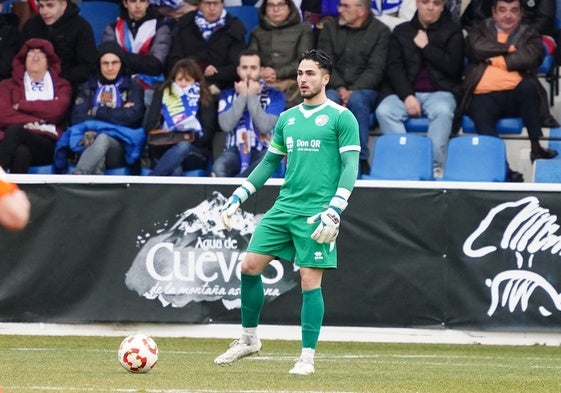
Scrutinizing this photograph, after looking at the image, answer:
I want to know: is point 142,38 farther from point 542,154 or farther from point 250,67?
point 542,154

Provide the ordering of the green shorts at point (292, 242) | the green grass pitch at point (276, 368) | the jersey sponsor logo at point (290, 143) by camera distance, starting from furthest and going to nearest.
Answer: the jersey sponsor logo at point (290, 143), the green shorts at point (292, 242), the green grass pitch at point (276, 368)

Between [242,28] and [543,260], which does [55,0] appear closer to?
[242,28]

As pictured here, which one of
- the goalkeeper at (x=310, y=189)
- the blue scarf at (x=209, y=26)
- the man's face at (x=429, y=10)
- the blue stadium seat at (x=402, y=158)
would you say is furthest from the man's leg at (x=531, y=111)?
the goalkeeper at (x=310, y=189)

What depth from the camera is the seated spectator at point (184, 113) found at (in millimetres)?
14344

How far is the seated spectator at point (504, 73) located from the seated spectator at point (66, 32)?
180 inches

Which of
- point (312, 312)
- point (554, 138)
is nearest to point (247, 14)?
point (554, 138)

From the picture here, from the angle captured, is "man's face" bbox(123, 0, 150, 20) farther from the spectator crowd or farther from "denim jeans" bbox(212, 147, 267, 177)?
"denim jeans" bbox(212, 147, 267, 177)

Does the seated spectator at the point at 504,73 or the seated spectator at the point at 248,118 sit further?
the seated spectator at the point at 504,73

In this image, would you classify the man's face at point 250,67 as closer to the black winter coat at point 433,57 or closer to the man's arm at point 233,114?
the man's arm at point 233,114

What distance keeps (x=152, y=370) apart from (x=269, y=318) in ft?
11.6

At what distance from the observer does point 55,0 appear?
15539 millimetres

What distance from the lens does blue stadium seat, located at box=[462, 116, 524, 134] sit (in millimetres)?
14656

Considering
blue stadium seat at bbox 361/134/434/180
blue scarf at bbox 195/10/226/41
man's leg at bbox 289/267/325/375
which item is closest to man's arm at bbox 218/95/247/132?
blue scarf at bbox 195/10/226/41

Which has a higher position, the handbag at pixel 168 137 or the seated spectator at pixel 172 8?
the seated spectator at pixel 172 8
